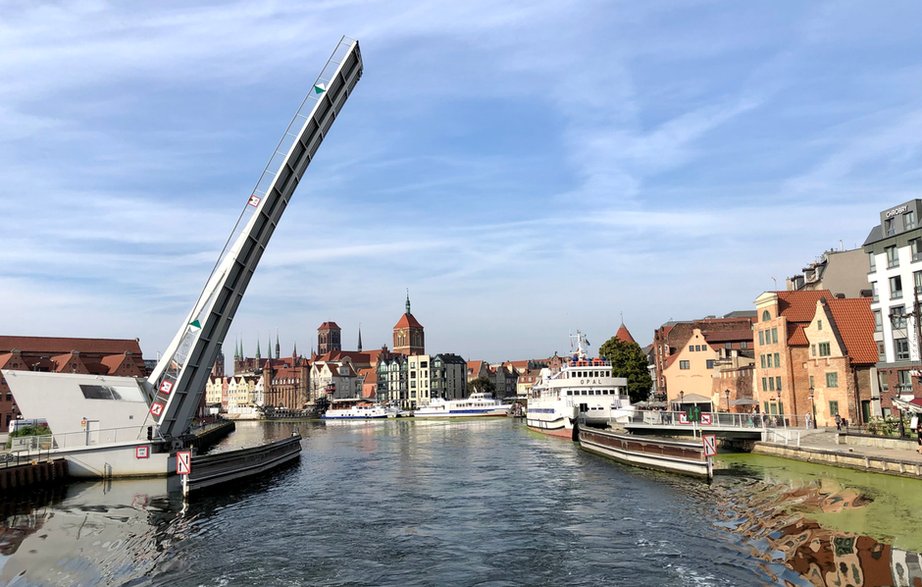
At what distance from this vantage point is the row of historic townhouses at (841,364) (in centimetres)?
4172

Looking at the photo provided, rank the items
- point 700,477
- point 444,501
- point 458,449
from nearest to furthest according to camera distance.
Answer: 1. point 444,501
2. point 700,477
3. point 458,449

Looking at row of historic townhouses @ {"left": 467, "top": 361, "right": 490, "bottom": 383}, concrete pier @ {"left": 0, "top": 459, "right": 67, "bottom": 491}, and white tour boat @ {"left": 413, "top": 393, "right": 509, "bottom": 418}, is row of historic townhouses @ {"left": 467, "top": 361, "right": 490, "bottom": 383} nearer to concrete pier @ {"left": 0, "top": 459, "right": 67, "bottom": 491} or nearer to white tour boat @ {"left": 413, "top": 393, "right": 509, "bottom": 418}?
white tour boat @ {"left": 413, "top": 393, "right": 509, "bottom": 418}

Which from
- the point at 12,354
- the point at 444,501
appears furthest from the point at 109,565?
the point at 12,354

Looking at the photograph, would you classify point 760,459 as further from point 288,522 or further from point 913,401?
point 288,522

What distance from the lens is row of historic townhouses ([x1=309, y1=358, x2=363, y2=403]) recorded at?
183m

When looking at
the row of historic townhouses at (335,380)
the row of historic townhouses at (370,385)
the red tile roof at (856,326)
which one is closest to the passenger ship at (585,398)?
the red tile roof at (856,326)

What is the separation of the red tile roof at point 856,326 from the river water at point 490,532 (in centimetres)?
1411

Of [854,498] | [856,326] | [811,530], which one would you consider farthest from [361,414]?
[811,530]

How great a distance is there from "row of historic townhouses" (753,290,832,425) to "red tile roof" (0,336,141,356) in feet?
296

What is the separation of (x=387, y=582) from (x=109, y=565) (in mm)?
8423

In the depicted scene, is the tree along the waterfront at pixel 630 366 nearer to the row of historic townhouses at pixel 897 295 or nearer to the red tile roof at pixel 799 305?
the red tile roof at pixel 799 305

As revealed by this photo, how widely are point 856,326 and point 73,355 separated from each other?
93400 mm

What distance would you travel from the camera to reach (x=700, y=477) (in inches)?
1244

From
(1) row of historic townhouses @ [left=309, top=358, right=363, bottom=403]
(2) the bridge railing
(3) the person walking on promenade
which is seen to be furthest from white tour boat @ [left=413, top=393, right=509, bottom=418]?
(3) the person walking on promenade
